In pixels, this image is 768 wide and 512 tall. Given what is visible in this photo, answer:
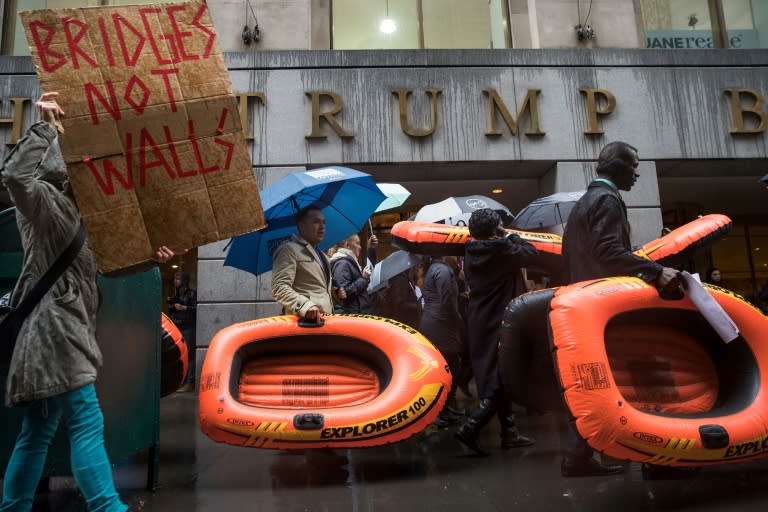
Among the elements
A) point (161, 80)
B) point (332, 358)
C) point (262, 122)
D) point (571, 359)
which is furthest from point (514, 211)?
point (161, 80)

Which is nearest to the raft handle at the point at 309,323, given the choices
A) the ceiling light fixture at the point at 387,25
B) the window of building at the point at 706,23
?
the ceiling light fixture at the point at 387,25

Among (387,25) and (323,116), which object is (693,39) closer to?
(387,25)

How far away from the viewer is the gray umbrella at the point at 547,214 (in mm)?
6633

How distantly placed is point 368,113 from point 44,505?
760cm

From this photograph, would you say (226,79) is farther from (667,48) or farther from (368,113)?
(667,48)

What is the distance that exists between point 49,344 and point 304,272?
7.37 ft

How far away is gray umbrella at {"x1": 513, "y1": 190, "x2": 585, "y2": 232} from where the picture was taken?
6.63 metres

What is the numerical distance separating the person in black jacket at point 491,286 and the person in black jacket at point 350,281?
1402 mm

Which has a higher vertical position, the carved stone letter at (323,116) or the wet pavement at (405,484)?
the carved stone letter at (323,116)

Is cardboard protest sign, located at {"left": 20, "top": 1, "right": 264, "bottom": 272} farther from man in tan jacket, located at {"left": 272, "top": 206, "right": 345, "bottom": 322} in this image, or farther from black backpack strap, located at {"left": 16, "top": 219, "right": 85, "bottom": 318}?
man in tan jacket, located at {"left": 272, "top": 206, "right": 345, "bottom": 322}

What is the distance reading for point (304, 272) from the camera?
4484 millimetres

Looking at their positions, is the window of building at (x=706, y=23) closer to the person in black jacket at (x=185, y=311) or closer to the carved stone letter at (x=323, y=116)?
the carved stone letter at (x=323, y=116)

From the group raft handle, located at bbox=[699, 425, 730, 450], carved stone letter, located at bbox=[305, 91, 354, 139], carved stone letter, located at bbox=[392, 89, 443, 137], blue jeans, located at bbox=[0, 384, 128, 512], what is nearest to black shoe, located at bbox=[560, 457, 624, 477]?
raft handle, located at bbox=[699, 425, 730, 450]

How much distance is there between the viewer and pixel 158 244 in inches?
103
